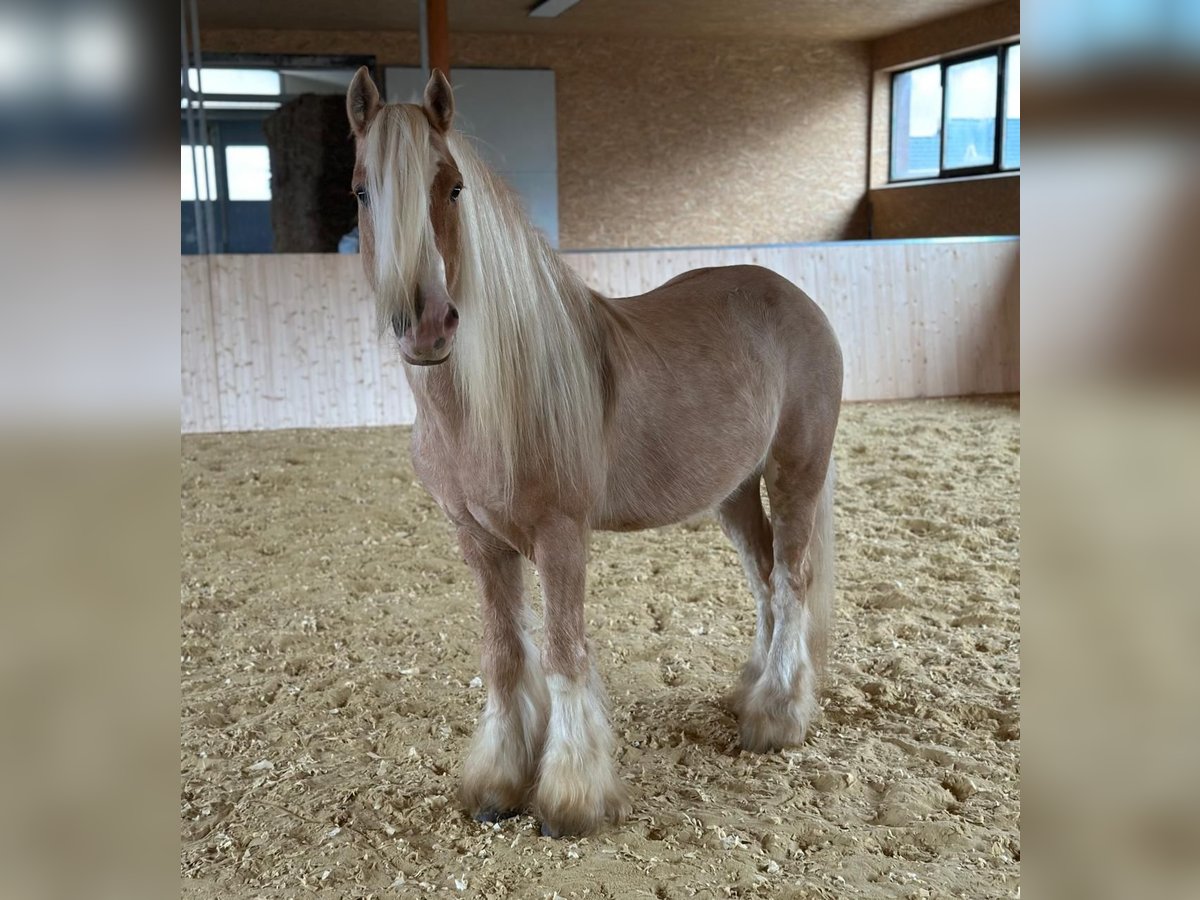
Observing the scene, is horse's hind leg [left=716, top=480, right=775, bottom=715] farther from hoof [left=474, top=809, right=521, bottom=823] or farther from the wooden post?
the wooden post

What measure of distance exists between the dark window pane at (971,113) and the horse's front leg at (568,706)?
10319 mm

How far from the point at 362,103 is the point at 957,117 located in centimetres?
1106

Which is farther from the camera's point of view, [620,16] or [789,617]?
[620,16]

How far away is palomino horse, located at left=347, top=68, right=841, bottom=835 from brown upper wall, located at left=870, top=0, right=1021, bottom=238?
8296 millimetres

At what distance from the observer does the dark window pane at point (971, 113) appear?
34.6 feet

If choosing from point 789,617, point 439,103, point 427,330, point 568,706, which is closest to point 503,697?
point 568,706

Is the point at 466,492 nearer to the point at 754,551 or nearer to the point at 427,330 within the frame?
the point at 427,330

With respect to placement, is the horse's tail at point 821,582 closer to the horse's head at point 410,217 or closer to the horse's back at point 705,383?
the horse's back at point 705,383

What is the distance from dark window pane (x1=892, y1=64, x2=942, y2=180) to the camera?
38.4ft

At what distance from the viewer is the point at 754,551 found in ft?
8.45

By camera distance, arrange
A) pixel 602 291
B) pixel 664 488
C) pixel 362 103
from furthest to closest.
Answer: pixel 602 291 < pixel 664 488 < pixel 362 103

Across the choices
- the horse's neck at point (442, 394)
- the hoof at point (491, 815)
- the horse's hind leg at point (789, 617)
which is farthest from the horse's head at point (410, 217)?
the horse's hind leg at point (789, 617)

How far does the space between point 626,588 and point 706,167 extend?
10.1 m

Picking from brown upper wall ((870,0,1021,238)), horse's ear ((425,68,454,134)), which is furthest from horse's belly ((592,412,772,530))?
brown upper wall ((870,0,1021,238))
